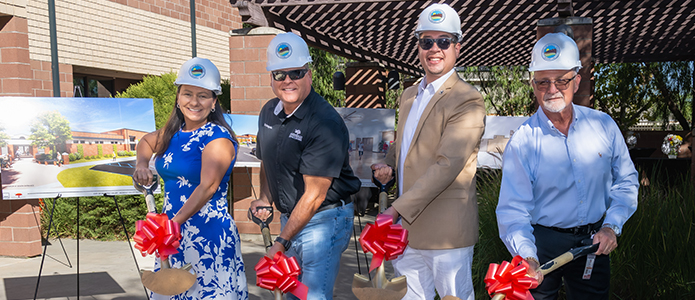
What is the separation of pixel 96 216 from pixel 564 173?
6.65m

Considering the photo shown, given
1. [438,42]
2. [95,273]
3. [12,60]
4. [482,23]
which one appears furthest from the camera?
[482,23]

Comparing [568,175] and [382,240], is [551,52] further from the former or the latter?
[382,240]

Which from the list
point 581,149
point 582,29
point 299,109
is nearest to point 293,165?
point 299,109

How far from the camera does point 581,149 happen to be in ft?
7.82

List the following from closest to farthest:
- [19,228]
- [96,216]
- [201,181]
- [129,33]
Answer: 1. [201,181]
2. [19,228]
3. [96,216]
4. [129,33]

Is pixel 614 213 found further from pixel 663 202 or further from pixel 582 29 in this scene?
pixel 582 29

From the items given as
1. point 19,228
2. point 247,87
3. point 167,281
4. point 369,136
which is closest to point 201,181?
point 167,281

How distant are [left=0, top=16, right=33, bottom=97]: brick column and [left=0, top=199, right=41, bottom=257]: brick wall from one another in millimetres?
1329

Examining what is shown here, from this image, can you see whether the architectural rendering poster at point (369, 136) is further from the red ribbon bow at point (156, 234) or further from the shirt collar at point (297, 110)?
the red ribbon bow at point (156, 234)

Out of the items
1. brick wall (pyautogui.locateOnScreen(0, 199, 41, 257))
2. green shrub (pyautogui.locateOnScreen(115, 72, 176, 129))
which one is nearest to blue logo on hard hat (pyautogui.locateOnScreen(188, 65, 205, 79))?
brick wall (pyautogui.locateOnScreen(0, 199, 41, 257))

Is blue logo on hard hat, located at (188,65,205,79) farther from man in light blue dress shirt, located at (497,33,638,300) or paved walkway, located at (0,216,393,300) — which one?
paved walkway, located at (0,216,393,300)

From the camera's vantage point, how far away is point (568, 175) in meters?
2.38

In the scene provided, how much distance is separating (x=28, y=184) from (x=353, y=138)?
344cm

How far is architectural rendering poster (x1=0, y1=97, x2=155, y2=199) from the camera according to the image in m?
5.12
